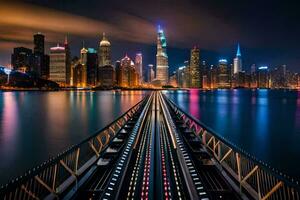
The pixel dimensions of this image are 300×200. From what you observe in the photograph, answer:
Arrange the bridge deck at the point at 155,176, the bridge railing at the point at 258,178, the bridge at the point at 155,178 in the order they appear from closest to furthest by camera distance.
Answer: the bridge railing at the point at 258,178 → the bridge at the point at 155,178 → the bridge deck at the point at 155,176

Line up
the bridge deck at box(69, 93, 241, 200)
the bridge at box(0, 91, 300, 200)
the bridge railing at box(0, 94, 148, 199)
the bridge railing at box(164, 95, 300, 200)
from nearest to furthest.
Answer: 1. the bridge railing at box(0, 94, 148, 199)
2. the bridge railing at box(164, 95, 300, 200)
3. the bridge at box(0, 91, 300, 200)
4. the bridge deck at box(69, 93, 241, 200)

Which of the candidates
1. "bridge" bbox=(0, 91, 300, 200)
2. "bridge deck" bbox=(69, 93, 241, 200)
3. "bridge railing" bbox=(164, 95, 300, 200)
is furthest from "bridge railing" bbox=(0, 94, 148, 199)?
"bridge railing" bbox=(164, 95, 300, 200)

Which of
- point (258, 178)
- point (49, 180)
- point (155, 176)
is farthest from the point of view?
point (49, 180)

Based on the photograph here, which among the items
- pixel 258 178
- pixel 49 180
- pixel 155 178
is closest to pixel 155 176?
pixel 155 178

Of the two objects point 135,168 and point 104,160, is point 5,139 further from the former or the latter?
point 135,168

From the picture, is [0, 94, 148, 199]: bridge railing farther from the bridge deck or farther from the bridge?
the bridge deck

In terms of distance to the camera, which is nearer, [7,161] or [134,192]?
[134,192]

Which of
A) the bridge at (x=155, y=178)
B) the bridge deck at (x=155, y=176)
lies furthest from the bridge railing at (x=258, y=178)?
the bridge deck at (x=155, y=176)

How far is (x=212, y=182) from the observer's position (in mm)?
11016

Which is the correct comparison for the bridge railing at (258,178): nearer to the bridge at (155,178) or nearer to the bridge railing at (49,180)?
the bridge at (155,178)

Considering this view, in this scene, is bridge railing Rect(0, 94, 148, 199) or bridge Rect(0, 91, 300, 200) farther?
bridge Rect(0, 91, 300, 200)

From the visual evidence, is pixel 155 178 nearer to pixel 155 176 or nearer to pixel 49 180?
pixel 155 176

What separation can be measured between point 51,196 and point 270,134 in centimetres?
3116

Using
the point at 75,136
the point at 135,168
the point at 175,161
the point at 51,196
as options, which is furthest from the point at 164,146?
the point at 75,136
